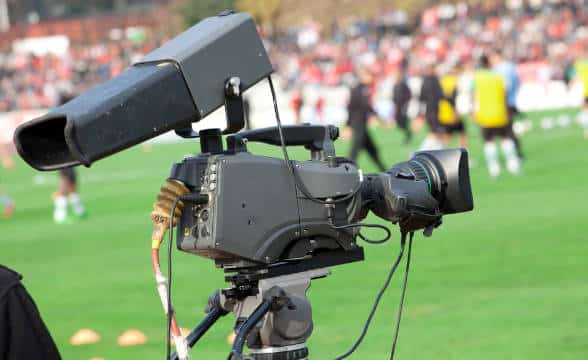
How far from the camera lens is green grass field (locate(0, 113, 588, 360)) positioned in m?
8.33

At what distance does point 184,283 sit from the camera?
1146cm

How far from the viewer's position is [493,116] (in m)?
19.9

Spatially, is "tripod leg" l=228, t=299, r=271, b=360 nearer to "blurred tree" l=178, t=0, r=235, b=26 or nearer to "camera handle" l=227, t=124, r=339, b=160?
"camera handle" l=227, t=124, r=339, b=160

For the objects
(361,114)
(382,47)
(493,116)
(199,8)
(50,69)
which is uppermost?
(199,8)

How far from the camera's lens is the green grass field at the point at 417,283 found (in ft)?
27.3

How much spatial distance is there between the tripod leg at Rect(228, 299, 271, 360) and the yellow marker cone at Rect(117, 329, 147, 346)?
4861mm

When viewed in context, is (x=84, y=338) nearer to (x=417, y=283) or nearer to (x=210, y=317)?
(x=417, y=283)

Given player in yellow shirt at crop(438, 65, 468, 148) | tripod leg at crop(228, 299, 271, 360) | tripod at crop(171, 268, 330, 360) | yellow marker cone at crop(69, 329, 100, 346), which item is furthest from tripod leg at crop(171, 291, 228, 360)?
player in yellow shirt at crop(438, 65, 468, 148)

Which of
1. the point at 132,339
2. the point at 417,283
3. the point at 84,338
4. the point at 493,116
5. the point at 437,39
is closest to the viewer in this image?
the point at 132,339

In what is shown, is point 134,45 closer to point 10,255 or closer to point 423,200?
point 10,255

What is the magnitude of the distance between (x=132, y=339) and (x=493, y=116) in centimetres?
1207

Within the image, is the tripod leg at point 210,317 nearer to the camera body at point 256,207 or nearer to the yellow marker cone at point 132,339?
the camera body at point 256,207

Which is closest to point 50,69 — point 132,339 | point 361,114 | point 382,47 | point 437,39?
point 382,47

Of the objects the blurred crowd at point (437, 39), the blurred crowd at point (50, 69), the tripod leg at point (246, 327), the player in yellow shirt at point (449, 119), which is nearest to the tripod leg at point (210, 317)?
the tripod leg at point (246, 327)
